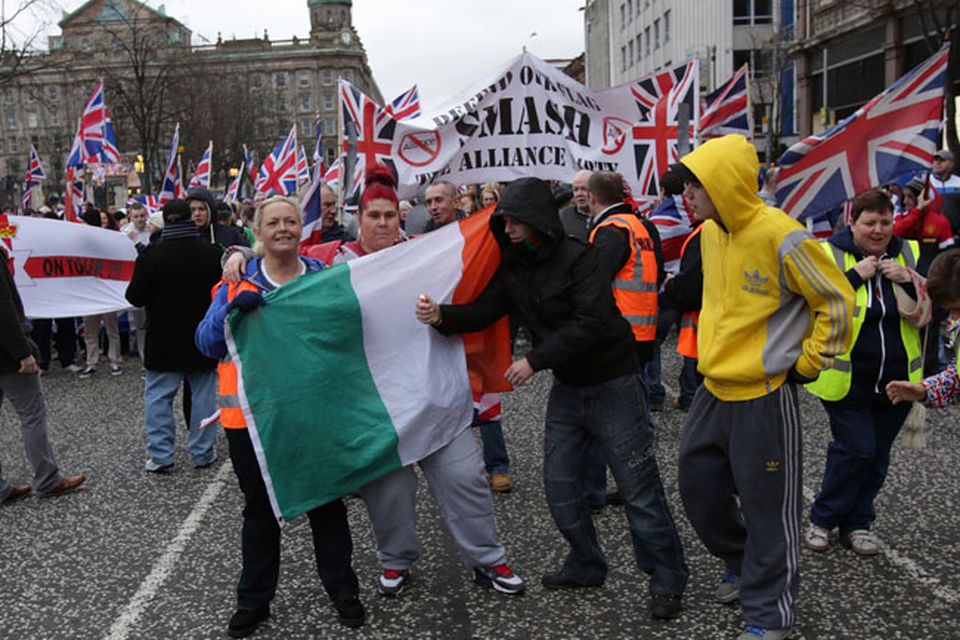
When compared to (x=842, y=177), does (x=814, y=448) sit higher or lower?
lower

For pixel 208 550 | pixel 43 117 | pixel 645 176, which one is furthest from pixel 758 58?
pixel 43 117

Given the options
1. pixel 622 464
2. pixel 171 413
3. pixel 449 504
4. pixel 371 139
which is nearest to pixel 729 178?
pixel 622 464

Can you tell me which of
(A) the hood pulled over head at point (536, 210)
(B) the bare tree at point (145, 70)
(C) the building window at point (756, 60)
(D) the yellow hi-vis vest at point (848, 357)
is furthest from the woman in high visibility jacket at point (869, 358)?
(C) the building window at point (756, 60)

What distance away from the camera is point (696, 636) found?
12.6ft

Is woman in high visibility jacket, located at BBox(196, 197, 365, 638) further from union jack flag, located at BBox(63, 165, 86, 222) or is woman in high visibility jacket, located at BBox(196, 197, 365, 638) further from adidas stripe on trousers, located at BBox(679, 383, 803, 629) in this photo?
union jack flag, located at BBox(63, 165, 86, 222)

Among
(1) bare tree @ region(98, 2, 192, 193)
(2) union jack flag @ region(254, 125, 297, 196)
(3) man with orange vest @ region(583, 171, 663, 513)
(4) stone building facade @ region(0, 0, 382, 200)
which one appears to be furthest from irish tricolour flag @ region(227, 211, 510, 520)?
(1) bare tree @ region(98, 2, 192, 193)

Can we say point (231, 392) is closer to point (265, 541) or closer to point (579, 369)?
point (265, 541)

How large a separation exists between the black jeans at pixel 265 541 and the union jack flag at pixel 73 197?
1080 centimetres

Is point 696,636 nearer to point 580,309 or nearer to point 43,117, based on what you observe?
point 580,309

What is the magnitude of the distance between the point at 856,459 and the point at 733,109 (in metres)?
5.33

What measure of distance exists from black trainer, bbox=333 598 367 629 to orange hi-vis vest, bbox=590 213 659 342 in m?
2.42

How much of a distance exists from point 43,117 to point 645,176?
340ft

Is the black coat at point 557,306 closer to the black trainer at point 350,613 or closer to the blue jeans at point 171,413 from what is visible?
the black trainer at point 350,613

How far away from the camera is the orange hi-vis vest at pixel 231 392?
4.03 metres
